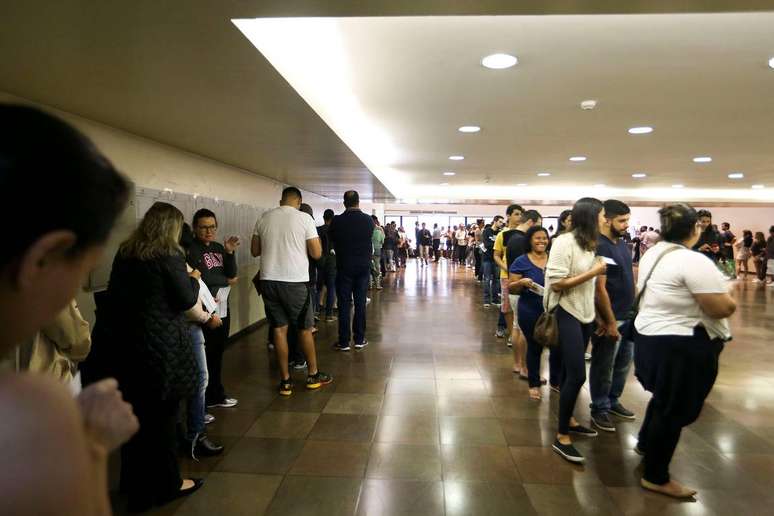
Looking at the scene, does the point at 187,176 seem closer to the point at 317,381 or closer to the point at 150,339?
the point at 317,381

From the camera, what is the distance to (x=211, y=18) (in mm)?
1860

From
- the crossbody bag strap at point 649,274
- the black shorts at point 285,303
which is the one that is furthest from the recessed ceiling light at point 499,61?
the black shorts at point 285,303

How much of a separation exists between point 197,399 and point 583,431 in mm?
2509

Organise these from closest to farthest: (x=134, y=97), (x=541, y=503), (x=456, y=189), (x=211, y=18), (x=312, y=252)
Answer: (x=211, y=18) → (x=541, y=503) → (x=134, y=97) → (x=312, y=252) → (x=456, y=189)

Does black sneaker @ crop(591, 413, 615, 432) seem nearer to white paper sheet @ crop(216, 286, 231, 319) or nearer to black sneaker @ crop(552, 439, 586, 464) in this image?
black sneaker @ crop(552, 439, 586, 464)

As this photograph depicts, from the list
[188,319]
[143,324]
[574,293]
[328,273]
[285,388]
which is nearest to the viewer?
[143,324]

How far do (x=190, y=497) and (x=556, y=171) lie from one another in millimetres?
9309

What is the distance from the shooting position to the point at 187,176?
4832mm

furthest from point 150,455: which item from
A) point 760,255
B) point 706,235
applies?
point 760,255

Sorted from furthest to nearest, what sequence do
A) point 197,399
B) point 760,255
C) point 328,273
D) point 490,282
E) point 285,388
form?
point 760,255, point 490,282, point 328,273, point 285,388, point 197,399

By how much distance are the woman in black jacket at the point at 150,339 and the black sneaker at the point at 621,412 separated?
297cm

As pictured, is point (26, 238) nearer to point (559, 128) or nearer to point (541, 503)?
point (541, 503)

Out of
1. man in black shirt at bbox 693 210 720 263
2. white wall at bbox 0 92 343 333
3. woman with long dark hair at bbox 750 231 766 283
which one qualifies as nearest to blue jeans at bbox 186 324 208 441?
white wall at bbox 0 92 343 333

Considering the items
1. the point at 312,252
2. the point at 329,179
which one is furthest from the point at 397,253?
the point at 312,252
